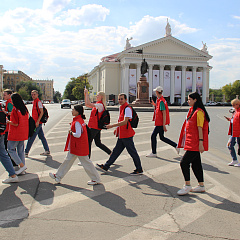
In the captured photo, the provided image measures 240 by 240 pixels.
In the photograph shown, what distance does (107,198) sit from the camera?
4.53 m

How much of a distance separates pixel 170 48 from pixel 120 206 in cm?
7367

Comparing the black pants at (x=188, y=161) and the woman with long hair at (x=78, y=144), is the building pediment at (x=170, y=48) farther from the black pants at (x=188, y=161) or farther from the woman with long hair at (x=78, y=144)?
the black pants at (x=188, y=161)

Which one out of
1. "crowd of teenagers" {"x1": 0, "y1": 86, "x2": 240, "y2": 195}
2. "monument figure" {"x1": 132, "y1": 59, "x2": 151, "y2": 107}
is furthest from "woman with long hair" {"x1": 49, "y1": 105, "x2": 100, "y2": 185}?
"monument figure" {"x1": 132, "y1": 59, "x2": 151, "y2": 107}

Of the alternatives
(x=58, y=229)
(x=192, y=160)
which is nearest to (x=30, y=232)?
(x=58, y=229)

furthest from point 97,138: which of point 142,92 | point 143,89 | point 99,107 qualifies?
point 142,92

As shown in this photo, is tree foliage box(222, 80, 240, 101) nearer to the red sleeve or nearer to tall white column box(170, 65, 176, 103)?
tall white column box(170, 65, 176, 103)

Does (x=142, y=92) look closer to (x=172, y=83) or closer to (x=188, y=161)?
(x=188, y=161)

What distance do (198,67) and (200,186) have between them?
250ft

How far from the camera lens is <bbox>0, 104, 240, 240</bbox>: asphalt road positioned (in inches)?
133

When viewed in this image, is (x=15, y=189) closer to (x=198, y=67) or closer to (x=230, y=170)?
(x=230, y=170)

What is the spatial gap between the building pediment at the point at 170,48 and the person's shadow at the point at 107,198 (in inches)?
2724

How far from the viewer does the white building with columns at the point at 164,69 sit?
71.2m

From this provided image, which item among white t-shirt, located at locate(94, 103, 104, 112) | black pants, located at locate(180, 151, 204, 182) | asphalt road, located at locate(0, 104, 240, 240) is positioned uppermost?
white t-shirt, located at locate(94, 103, 104, 112)

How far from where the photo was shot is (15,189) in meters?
4.96
